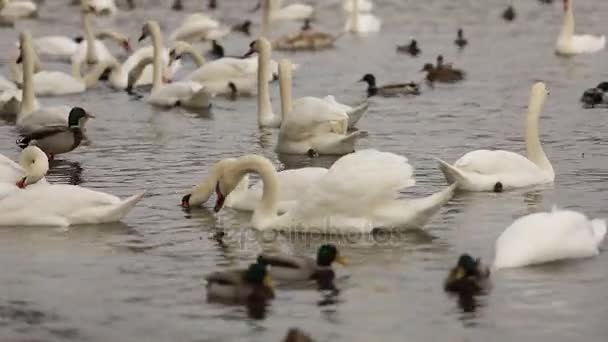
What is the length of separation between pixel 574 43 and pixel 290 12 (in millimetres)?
10373

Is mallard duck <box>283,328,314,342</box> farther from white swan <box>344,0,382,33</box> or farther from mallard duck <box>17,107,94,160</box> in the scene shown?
white swan <box>344,0,382,33</box>

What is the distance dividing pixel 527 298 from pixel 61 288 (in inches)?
119

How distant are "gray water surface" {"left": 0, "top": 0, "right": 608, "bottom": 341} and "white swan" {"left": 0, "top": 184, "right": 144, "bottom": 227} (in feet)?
0.33

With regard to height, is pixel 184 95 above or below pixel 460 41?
below

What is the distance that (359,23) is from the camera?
33719mm

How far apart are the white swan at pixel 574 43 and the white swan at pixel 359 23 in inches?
217

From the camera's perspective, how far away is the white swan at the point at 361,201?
13031 mm

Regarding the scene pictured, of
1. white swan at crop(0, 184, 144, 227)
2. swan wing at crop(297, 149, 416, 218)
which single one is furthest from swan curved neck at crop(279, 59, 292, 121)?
swan wing at crop(297, 149, 416, 218)

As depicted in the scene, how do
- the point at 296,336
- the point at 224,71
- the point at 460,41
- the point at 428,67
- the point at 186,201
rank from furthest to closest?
the point at 460,41
the point at 428,67
the point at 224,71
the point at 186,201
the point at 296,336

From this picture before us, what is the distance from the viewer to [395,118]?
2131 cm

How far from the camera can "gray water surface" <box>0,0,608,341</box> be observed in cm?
1057

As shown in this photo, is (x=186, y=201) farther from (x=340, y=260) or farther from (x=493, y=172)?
(x=340, y=260)

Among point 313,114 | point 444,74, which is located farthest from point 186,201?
point 444,74

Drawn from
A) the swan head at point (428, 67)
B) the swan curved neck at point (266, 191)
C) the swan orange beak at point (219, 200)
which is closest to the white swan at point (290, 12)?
the swan head at point (428, 67)
